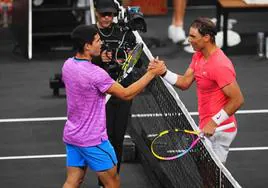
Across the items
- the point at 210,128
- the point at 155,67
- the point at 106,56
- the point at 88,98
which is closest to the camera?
the point at 88,98

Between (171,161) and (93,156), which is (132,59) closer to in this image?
(93,156)

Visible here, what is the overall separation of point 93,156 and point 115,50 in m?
1.52

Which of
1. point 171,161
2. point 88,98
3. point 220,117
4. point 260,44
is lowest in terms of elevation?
point 171,161

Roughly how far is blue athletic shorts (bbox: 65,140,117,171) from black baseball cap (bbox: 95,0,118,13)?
5.45ft

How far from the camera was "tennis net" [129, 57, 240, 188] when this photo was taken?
26.3ft

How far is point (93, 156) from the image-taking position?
830 centimetres

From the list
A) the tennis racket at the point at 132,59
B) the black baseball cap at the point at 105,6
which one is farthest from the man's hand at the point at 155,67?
the black baseball cap at the point at 105,6

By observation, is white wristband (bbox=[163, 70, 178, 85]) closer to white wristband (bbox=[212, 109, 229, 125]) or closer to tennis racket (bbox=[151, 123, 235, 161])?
tennis racket (bbox=[151, 123, 235, 161])

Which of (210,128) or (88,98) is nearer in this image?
(88,98)

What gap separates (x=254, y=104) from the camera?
521 inches

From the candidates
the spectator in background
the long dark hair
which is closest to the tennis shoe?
the spectator in background

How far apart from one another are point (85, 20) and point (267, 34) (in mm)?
3288

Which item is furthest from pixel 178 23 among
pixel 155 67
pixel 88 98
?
pixel 88 98

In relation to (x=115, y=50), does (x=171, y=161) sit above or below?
below
